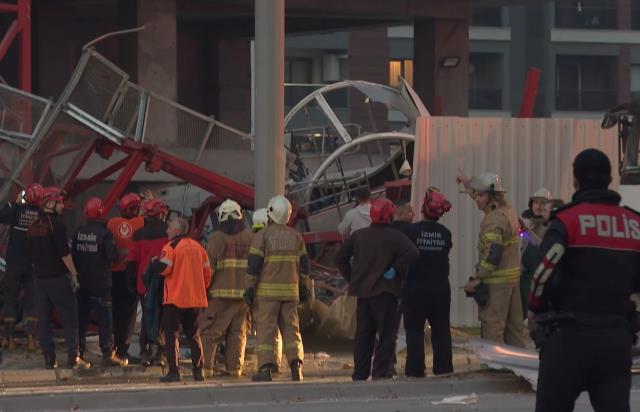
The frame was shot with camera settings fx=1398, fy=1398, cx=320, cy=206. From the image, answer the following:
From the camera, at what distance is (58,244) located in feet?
42.9

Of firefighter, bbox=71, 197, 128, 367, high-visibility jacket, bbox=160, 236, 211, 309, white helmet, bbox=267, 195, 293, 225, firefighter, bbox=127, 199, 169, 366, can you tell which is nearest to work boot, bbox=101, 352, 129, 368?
firefighter, bbox=71, 197, 128, 367

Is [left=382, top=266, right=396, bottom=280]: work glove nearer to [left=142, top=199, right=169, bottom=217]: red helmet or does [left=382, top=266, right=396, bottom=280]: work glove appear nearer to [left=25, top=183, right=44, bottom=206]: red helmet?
[left=142, top=199, right=169, bottom=217]: red helmet

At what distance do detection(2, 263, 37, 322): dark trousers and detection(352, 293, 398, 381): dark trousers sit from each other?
356 cm

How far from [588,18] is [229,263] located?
48.2m

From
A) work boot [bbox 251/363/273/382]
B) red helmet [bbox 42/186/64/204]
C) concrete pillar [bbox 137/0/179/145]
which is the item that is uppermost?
concrete pillar [bbox 137/0/179/145]

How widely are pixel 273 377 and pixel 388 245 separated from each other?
1851 millimetres

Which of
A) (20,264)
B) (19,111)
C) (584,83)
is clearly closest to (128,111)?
(19,111)

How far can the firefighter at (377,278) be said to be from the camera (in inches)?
468

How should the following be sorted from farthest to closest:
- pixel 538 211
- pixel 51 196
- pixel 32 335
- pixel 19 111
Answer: pixel 19 111
pixel 538 211
pixel 32 335
pixel 51 196

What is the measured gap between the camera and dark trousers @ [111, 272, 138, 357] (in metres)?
13.7

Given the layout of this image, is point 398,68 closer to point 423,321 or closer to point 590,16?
point 590,16

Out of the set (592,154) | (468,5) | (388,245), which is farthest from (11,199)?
(468,5)

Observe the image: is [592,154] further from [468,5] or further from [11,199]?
[468,5]

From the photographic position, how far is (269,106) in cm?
1398
